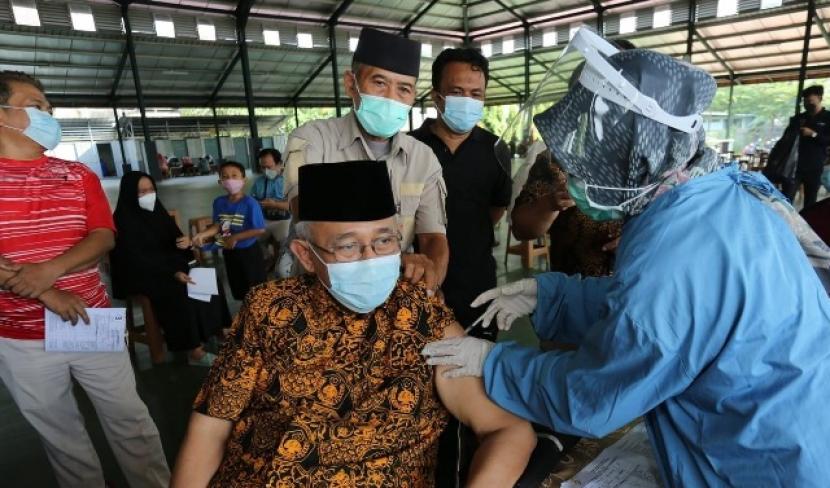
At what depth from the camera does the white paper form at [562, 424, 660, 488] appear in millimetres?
1038

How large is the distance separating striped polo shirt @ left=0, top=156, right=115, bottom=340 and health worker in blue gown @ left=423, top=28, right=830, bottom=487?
71.5 inches

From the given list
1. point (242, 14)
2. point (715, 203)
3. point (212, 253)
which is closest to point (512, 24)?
point (242, 14)

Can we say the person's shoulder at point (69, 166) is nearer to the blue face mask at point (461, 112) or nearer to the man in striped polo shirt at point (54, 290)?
the man in striped polo shirt at point (54, 290)

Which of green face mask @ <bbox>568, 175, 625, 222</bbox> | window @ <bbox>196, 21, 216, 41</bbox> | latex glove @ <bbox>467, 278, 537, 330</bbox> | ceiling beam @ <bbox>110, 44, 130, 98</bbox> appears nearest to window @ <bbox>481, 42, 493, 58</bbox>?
window @ <bbox>196, 21, 216, 41</bbox>

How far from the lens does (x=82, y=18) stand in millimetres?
9797

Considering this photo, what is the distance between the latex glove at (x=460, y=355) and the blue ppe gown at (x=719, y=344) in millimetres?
343

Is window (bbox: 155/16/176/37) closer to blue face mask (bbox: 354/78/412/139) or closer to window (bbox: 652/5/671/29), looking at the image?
blue face mask (bbox: 354/78/412/139)

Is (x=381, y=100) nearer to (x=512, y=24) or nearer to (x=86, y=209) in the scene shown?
(x=86, y=209)

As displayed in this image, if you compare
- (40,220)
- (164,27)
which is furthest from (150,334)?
(164,27)

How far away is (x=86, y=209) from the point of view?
185 cm

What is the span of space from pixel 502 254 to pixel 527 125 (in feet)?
16.3

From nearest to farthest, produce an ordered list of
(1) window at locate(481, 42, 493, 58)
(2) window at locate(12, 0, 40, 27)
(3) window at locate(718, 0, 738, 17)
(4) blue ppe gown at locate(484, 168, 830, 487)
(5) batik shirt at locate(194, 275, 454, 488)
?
(4) blue ppe gown at locate(484, 168, 830, 487), (5) batik shirt at locate(194, 275, 454, 488), (2) window at locate(12, 0, 40, 27), (3) window at locate(718, 0, 738, 17), (1) window at locate(481, 42, 493, 58)

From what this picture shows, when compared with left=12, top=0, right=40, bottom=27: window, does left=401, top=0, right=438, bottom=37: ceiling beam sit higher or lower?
higher

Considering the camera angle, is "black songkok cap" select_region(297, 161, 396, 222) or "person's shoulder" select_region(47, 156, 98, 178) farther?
"person's shoulder" select_region(47, 156, 98, 178)
